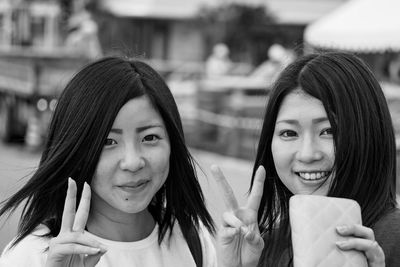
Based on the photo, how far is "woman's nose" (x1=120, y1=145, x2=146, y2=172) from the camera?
94.7 inches

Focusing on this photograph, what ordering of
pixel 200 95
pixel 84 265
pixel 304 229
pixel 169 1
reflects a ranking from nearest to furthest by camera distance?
pixel 304 229 < pixel 84 265 < pixel 200 95 < pixel 169 1

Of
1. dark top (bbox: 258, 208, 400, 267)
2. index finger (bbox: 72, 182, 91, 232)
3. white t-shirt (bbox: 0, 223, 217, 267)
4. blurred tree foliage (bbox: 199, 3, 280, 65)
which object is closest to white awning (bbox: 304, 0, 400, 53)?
white t-shirt (bbox: 0, 223, 217, 267)

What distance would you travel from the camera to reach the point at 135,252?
2.59 meters

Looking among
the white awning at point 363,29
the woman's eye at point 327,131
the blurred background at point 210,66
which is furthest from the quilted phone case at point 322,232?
the white awning at point 363,29

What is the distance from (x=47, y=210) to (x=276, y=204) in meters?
0.75

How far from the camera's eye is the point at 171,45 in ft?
100

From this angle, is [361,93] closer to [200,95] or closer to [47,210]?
[47,210]

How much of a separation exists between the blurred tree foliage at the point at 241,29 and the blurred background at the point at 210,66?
0.03 meters

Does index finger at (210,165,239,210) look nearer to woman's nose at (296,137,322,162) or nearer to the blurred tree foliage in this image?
woman's nose at (296,137,322,162)

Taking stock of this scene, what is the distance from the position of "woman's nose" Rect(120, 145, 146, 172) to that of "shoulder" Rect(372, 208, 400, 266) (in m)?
0.71

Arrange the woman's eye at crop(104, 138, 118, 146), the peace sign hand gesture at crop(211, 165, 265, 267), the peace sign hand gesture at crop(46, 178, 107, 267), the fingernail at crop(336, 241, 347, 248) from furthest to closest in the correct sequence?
the woman's eye at crop(104, 138, 118, 146)
the peace sign hand gesture at crop(211, 165, 265, 267)
the peace sign hand gesture at crop(46, 178, 107, 267)
the fingernail at crop(336, 241, 347, 248)

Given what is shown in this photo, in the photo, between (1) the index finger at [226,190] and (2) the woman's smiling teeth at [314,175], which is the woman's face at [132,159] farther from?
(2) the woman's smiling teeth at [314,175]

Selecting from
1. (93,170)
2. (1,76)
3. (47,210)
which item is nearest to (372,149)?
(93,170)

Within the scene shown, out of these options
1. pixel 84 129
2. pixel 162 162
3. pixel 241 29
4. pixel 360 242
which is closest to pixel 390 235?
pixel 360 242
